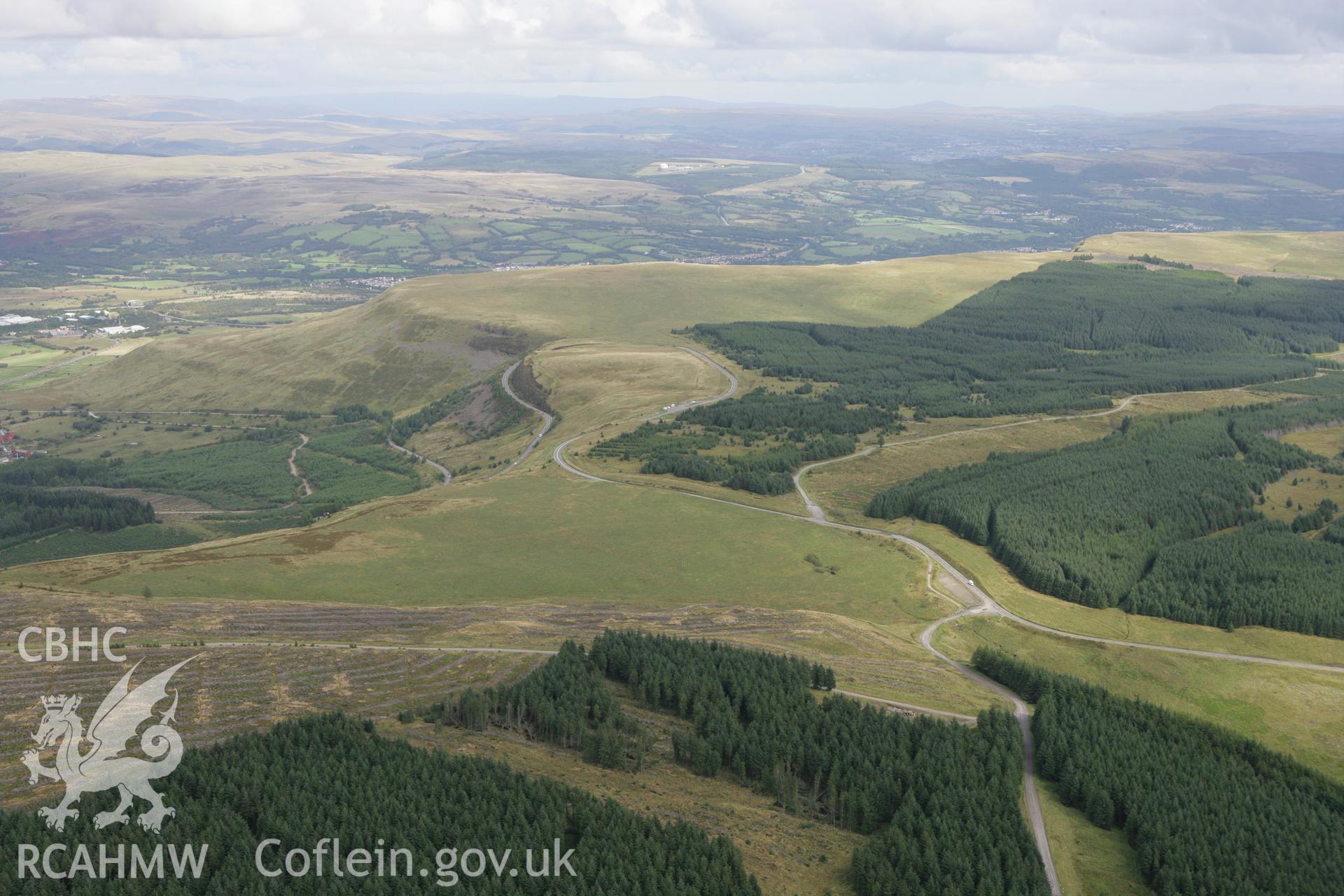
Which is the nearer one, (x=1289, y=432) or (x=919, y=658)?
(x=919, y=658)

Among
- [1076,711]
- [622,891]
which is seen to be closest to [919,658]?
[1076,711]

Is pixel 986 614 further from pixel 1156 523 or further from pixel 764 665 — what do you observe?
pixel 1156 523

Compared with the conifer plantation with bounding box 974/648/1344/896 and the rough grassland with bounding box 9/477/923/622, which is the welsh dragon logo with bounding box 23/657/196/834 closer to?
the rough grassland with bounding box 9/477/923/622

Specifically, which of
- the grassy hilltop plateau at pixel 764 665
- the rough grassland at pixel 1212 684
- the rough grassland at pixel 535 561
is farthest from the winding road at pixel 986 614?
the rough grassland at pixel 535 561

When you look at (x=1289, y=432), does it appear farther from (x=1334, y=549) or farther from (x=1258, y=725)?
(x=1258, y=725)

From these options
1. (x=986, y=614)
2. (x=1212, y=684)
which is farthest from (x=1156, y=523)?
(x=1212, y=684)

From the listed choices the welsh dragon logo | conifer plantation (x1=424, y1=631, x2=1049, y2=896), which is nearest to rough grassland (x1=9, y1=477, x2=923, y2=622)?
conifer plantation (x1=424, y1=631, x2=1049, y2=896)

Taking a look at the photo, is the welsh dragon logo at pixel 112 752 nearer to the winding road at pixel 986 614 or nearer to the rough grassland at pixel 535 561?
the rough grassland at pixel 535 561
